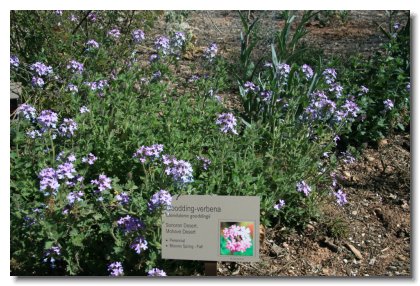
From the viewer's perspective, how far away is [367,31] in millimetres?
5805

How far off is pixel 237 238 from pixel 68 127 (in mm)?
1100

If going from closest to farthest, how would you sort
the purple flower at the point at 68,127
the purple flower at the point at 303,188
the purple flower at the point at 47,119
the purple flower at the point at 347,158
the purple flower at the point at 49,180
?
the purple flower at the point at 49,180 → the purple flower at the point at 47,119 → the purple flower at the point at 68,127 → the purple flower at the point at 303,188 → the purple flower at the point at 347,158

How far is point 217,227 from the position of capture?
9.59ft

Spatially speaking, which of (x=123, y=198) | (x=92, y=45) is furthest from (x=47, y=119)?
(x=92, y=45)

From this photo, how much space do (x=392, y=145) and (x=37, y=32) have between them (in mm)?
2770

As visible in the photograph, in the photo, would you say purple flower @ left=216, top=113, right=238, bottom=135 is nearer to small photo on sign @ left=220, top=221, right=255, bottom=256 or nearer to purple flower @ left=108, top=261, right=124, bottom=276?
small photo on sign @ left=220, top=221, right=255, bottom=256

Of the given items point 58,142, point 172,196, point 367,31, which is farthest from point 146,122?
point 367,31

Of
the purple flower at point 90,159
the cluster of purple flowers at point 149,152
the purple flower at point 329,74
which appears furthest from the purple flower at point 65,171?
the purple flower at point 329,74

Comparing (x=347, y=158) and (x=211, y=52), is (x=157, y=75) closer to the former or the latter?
(x=211, y=52)

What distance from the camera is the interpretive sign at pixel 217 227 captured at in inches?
114

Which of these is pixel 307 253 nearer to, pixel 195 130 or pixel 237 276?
pixel 237 276

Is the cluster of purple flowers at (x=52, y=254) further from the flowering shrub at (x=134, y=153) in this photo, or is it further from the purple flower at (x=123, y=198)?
the purple flower at (x=123, y=198)

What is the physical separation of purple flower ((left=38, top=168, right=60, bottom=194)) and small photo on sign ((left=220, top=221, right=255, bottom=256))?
820mm

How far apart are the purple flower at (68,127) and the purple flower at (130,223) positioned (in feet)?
2.14
